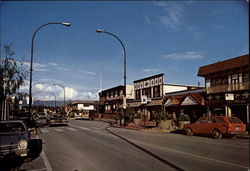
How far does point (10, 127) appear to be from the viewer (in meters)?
9.54

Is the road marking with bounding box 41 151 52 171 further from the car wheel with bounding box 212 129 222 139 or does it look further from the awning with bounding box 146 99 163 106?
the awning with bounding box 146 99 163 106

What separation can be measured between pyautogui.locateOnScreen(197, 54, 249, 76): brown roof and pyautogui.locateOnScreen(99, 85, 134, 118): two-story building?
25363mm

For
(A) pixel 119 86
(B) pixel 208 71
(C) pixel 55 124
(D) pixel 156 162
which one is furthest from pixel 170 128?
(A) pixel 119 86

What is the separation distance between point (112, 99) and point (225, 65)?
34.6 m

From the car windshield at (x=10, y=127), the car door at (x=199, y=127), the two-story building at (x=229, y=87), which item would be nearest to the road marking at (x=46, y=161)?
the car windshield at (x=10, y=127)

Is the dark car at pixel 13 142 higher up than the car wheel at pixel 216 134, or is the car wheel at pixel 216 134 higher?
the dark car at pixel 13 142

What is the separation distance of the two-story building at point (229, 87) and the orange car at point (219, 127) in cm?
727

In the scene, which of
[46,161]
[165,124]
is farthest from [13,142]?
[165,124]

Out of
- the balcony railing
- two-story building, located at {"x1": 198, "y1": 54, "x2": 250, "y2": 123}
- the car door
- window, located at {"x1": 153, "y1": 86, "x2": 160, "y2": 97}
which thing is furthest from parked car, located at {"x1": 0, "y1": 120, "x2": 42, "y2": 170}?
window, located at {"x1": 153, "y1": 86, "x2": 160, "y2": 97}

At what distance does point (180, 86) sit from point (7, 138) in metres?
35.7

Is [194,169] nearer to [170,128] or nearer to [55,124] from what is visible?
Answer: [170,128]

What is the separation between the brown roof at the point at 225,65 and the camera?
23625mm

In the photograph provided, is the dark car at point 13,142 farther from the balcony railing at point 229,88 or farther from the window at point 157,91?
the window at point 157,91

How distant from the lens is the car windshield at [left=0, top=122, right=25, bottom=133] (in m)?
9.29
